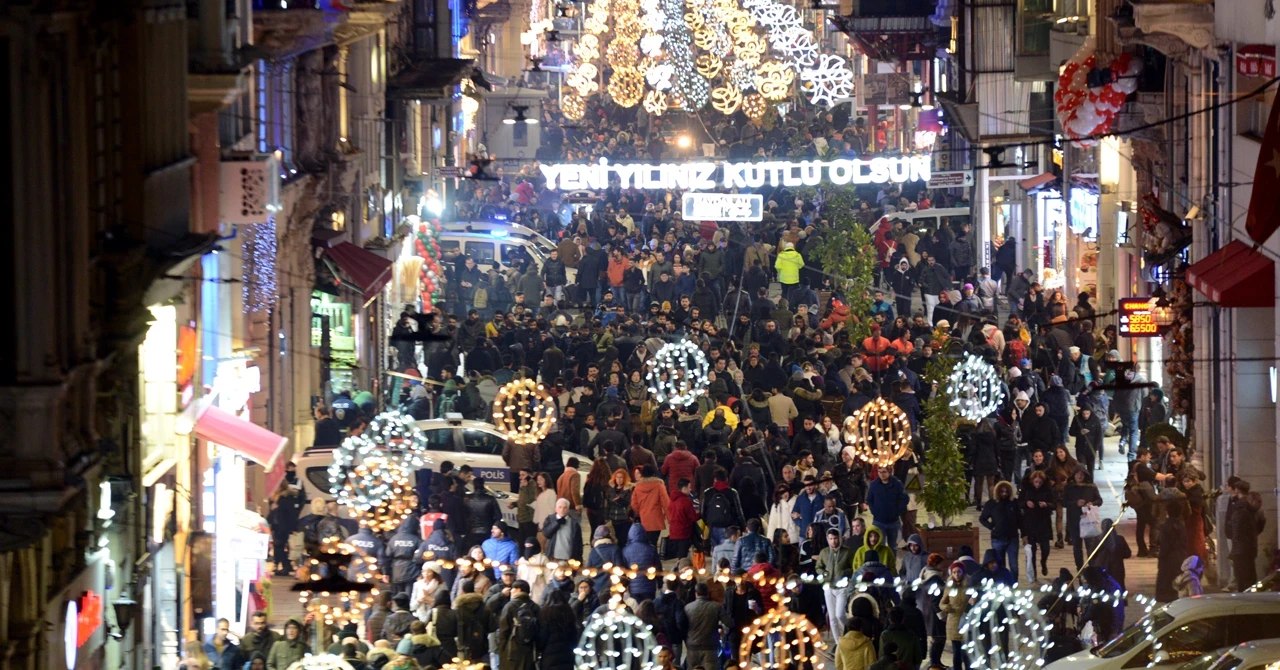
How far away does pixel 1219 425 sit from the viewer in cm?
2394

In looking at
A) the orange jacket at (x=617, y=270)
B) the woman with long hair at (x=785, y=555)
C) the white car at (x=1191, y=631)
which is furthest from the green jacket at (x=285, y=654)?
the orange jacket at (x=617, y=270)

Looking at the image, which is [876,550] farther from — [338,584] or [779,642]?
[338,584]

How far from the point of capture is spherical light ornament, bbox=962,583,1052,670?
16.5 metres

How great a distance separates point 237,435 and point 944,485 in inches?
275

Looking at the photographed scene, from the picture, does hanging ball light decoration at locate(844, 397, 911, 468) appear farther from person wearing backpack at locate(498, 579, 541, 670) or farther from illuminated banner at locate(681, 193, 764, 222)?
illuminated banner at locate(681, 193, 764, 222)

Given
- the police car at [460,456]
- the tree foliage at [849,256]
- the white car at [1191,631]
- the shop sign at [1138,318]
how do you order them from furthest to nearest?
the tree foliage at [849,256] < the shop sign at [1138,318] < the police car at [460,456] < the white car at [1191,631]

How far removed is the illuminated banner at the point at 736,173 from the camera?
4225cm

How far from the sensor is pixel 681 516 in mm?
21609

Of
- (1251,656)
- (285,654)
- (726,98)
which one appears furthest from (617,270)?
(1251,656)

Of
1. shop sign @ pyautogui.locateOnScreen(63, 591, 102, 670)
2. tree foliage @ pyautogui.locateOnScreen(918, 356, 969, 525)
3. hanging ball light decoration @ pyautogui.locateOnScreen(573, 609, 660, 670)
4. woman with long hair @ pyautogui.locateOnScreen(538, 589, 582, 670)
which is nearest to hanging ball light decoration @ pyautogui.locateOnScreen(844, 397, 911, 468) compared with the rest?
tree foliage @ pyautogui.locateOnScreen(918, 356, 969, 525)

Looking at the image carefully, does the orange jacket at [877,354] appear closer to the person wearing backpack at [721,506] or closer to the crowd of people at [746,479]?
the crowd of people at [746,479]

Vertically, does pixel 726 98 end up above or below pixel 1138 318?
above

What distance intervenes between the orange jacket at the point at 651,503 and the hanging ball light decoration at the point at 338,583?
3015 millimetres

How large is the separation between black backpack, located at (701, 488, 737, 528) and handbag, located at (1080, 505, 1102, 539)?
336 centimetres
